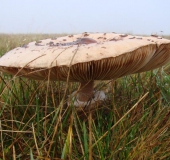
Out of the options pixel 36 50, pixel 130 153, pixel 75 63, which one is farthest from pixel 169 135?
pixel 36 50

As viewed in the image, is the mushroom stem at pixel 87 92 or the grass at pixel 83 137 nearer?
the grass at pixel 83 137

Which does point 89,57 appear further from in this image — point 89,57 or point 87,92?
point 87,92

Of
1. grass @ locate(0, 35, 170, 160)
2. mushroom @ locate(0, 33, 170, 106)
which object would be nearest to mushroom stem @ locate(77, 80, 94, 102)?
grass @ locate(0, 35, 170, 160)

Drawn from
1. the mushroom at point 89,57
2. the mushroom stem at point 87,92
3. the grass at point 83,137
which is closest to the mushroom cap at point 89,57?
the mushroom at point 89,57

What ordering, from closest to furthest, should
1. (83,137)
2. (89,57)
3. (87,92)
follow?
(89,57) < (83,137) < (87,92)

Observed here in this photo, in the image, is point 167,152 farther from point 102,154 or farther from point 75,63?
point 75,63

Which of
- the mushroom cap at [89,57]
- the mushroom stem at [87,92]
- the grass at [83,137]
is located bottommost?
the grass at [83,137]

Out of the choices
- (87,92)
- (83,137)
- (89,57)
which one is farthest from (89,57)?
(87,92)

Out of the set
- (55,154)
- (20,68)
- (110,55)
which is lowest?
(55,154)

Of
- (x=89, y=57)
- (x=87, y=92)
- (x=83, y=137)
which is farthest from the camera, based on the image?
(x=87, y=92)

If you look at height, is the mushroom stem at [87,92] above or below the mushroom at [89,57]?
below

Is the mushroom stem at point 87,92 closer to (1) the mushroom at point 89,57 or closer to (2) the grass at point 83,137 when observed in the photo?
(2) the grass at point 83,137
